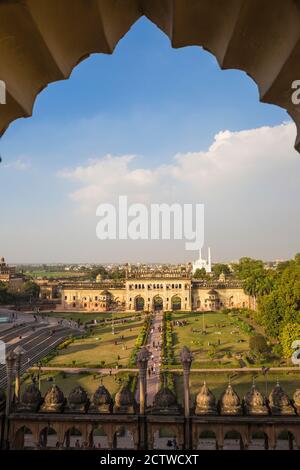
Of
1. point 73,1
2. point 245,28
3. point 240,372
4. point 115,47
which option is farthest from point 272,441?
point 240,372

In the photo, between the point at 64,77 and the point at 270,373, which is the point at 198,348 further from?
the point at 64,77

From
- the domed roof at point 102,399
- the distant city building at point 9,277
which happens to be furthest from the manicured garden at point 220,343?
the distant city building at point 9,277

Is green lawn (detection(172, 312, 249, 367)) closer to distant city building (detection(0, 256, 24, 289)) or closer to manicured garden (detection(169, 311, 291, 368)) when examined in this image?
manicured garden (detection(169, 311, 291, 368))

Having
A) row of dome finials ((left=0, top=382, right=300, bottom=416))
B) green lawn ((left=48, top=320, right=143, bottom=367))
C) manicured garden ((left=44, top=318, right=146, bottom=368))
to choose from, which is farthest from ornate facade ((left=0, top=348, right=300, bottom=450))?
green lawn ((left=48, top=320, right=143, bottom=367))

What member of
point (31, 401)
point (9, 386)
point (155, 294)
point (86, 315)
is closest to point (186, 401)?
point (31, 401)

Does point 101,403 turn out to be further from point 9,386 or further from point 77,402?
point 9,386
